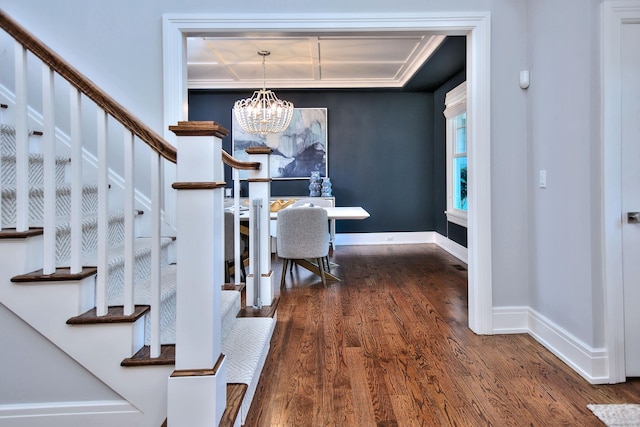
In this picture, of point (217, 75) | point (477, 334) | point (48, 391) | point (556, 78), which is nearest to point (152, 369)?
point (48, 391)

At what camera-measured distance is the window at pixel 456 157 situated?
5.79 metres

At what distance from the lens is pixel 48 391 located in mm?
1789

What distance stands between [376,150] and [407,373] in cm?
518

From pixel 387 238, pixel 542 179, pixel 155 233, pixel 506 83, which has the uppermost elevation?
pixel 506 83

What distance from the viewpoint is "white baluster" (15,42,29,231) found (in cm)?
168

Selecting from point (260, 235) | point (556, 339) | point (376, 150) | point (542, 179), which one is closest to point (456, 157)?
point (376, 150)

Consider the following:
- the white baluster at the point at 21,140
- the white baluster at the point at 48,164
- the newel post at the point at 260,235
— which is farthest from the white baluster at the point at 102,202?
the newel post at the point at 260,235

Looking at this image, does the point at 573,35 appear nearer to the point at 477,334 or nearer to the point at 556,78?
the point at 556,78

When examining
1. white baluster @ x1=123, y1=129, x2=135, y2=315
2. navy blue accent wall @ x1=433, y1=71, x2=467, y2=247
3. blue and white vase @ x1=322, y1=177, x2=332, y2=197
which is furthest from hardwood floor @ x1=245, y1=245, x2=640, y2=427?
blue and white vase @ x1=322, y1=177, x2=332, y2=197

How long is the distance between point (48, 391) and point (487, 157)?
9.22ft

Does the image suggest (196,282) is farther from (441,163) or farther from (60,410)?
(441,163)

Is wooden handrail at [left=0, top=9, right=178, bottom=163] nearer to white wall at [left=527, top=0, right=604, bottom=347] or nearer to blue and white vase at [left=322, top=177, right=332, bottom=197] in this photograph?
white wall at [left=527, top=0, right=604, bottom=347]

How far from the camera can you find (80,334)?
1718 mm

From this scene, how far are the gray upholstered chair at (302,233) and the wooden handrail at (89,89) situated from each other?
257 cm
